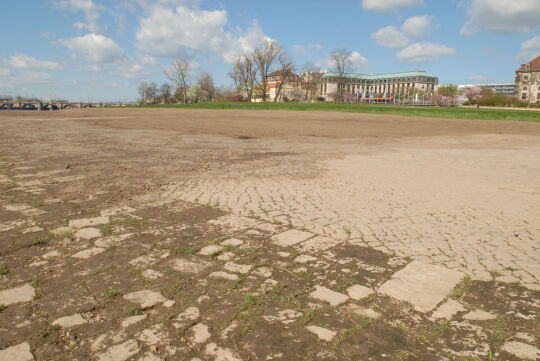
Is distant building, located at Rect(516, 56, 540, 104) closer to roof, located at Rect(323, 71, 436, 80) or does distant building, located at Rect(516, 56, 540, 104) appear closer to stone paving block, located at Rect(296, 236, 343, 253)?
roof, located at Rect(323, 71, 436, 80)

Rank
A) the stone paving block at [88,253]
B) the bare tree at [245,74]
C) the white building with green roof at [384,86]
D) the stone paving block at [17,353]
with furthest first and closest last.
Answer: the white building with green roof at [384,86] → the bare tree at [245,74] → the stone paving block at [88,253] → the stone paving block at [17,353]

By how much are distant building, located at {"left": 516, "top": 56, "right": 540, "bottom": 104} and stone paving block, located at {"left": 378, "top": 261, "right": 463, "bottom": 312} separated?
128 m

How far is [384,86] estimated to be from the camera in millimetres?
172125

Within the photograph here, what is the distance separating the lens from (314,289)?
3184 millimetres

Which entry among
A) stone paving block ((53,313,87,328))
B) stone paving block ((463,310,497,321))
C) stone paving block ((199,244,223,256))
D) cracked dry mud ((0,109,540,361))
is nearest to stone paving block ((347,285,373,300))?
cracked dry mud ((0,109,540,361))

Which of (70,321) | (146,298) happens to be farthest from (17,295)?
(146,298)

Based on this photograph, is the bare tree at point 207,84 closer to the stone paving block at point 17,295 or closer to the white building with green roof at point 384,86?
the white building with green roof at point 384,86

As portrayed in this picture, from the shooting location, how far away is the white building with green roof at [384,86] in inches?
5802

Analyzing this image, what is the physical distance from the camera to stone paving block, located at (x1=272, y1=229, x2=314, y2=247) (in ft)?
13.9

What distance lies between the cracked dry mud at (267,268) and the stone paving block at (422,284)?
Answer: 2cm

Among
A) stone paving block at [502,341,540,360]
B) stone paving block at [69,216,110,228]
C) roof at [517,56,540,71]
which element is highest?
roof at [517,56,540,71]

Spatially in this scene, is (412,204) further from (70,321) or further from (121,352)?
(70,321)

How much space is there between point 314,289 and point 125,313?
158 centimetres

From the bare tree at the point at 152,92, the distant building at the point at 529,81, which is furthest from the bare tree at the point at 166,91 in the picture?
the distant building at the point at 529,81
